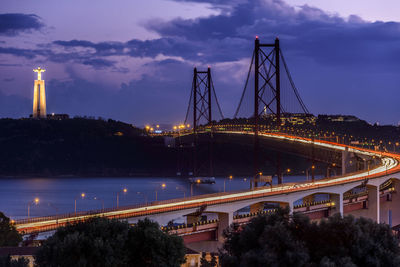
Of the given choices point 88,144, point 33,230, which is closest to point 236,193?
point 33,230

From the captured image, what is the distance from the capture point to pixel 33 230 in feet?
61.0

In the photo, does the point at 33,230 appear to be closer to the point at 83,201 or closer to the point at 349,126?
Result: the point at 83,201

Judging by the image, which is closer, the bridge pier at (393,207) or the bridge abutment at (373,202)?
the bridge abutment at (373,202)

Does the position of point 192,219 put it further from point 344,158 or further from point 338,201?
point 344,158

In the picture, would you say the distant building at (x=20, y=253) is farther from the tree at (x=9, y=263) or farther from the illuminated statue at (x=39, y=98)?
the illuminated statue at (x=39, y=98)

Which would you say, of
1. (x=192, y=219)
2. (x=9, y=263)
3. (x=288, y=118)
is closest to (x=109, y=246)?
(x=9, y=263)

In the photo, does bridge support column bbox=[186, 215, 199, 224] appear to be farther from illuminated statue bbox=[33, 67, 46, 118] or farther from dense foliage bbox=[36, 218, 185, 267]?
illuminated statue bbox=[33, 67, 46, 118]

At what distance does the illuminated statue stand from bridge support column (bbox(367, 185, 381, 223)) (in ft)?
238

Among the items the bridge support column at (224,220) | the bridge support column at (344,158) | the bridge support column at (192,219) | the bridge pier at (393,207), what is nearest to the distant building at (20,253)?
the bridge support column at (224,220)

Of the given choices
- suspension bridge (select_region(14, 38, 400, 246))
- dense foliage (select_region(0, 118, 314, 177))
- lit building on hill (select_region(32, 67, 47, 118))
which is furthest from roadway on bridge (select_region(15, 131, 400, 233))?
lit building on hill (select_region(32, 67, 47, 118))

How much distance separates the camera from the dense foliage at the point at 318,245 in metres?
11.8

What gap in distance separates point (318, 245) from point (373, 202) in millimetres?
23187

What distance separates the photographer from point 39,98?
103m

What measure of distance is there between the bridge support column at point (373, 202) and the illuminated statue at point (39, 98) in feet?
238
